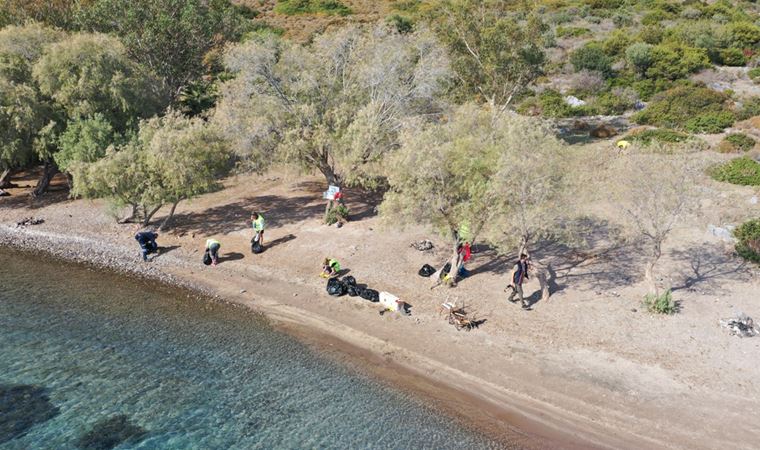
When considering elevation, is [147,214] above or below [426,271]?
above

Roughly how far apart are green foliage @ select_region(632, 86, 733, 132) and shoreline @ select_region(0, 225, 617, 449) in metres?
31.3

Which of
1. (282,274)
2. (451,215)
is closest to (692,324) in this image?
(451,215)

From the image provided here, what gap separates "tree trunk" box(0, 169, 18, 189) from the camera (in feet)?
105

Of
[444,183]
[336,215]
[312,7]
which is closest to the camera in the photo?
[444,183]

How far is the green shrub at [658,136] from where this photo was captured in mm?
34719

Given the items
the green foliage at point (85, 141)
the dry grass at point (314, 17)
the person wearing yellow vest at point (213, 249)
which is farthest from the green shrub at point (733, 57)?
the green foliage at point (85, 141)

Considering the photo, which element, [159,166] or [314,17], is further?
[314,17]

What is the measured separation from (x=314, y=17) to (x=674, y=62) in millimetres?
48893

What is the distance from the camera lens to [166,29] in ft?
120

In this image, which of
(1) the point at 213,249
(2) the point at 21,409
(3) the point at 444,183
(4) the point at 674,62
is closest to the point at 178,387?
(2) the point at 21,409

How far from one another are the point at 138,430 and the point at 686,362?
15.1m

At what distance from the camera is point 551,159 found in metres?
18.3

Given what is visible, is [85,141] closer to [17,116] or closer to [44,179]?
[17,116]

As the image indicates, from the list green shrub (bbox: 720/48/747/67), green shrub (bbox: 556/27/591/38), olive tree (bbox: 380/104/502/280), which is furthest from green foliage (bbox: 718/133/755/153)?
green shrub (bbox: 556/27/591/38)
